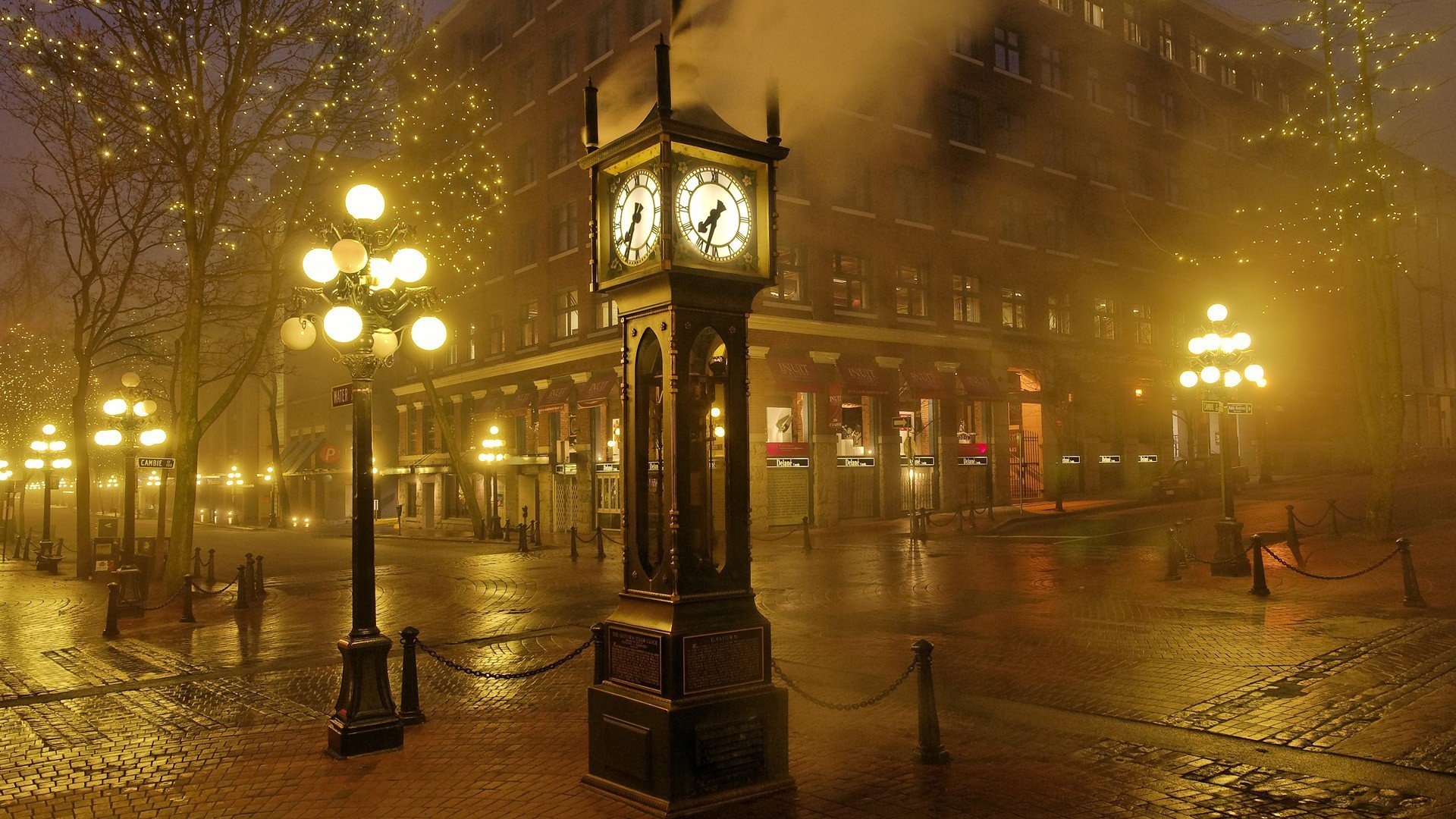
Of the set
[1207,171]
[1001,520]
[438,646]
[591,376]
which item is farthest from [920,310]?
[438,646]

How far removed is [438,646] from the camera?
12.5 meters

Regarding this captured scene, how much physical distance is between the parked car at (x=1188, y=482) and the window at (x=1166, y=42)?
1876 centimetres

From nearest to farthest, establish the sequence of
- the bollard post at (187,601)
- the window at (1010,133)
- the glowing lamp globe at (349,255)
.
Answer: the glowing lamp globe at (349,255), the bollard post at (187,601), the window at (1010,133)

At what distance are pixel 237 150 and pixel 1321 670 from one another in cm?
1894

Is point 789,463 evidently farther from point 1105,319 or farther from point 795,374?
point 1105,319

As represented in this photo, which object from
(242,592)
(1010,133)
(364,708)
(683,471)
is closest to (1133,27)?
(1010,133)

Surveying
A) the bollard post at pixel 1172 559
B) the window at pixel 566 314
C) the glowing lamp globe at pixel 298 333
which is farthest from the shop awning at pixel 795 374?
the glowing lamp globe at pixel 298 333

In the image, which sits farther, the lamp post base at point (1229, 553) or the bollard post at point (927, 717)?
the lamp post base at point (1229, 553)

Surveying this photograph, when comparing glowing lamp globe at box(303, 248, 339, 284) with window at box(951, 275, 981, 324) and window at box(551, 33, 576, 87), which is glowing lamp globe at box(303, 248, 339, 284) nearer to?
window at box(551, 33, 576, 87)

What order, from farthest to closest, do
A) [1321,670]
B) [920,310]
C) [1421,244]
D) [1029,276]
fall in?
1. [1421,244]
2. [1029,276]
3. [920,310]
4. [1321,670]

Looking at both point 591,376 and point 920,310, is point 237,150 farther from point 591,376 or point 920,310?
point 920,310

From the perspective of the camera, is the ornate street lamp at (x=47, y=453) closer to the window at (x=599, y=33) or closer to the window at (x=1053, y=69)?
the window at (x=599, y=33)

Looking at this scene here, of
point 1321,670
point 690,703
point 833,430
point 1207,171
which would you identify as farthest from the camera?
point 1207,171

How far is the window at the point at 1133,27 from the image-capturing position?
41594 mm
